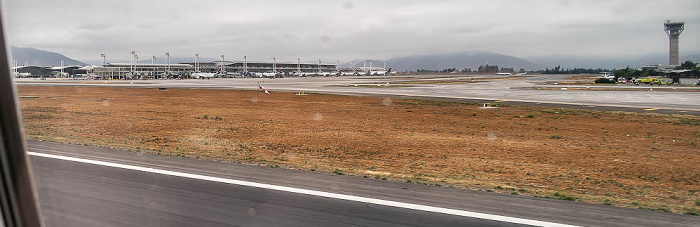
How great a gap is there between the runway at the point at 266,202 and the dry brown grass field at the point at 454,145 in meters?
1.04

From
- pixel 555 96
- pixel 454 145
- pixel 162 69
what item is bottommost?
pixel 454 145

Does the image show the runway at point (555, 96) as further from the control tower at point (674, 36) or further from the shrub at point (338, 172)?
the control tower at point (674, 36)

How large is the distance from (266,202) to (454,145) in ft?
35.0

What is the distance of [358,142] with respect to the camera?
678 inches

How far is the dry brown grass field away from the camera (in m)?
10.3

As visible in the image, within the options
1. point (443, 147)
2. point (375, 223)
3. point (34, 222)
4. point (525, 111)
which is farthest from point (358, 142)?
point (525, 111)

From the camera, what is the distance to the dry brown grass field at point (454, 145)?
1034cm

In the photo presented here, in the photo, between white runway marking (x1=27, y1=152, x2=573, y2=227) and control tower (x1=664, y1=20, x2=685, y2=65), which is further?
control tower (x1=664, y1=20, x2=685, y2=65)

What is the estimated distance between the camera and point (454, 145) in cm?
1669

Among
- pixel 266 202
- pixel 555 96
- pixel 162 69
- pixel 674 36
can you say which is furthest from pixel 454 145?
pixel 674 36

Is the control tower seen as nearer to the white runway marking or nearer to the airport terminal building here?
the airport terminal building

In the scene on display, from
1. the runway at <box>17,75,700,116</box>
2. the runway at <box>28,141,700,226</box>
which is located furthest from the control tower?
the runway at <box>28,141,700,226</box>

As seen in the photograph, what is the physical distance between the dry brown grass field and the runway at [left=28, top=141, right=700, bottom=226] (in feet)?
3.42

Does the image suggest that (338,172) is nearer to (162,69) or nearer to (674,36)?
(162,69)
